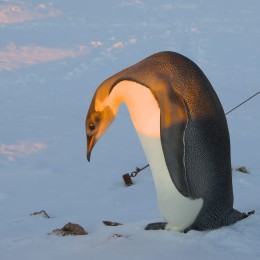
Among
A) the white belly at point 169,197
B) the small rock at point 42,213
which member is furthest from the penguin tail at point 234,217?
the small rock at point 42,213

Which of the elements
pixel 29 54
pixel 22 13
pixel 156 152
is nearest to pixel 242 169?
pixel 156 152

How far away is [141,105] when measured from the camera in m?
1.70

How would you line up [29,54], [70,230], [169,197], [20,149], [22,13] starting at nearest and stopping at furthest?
[169,197] → [70,230] → [20,149] → [29,54] → [22,13]

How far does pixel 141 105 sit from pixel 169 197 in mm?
264

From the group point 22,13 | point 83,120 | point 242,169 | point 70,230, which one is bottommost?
point 70,230

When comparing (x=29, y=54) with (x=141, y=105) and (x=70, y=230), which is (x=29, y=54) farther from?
(x=141, y=105)

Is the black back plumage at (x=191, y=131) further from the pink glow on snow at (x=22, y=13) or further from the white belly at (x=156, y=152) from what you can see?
the pink glow on snow at (x=22, y=13)

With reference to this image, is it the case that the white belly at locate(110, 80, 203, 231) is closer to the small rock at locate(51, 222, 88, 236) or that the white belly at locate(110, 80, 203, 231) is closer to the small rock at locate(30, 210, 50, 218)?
the small rock at locate(51, 222, 88, 236)

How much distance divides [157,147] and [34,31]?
→ 4.99 meters

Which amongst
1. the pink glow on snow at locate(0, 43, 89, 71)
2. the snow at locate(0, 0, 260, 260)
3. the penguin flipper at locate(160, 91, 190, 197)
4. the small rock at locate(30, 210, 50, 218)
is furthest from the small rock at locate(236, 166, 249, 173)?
the pink glow on snow at locate(0, 43, 89, 71)

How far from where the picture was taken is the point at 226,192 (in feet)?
5.62

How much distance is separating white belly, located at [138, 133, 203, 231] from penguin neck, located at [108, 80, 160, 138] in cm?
3

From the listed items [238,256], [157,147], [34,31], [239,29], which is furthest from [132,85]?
[239,29]

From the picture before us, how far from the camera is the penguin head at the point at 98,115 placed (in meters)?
1.80
